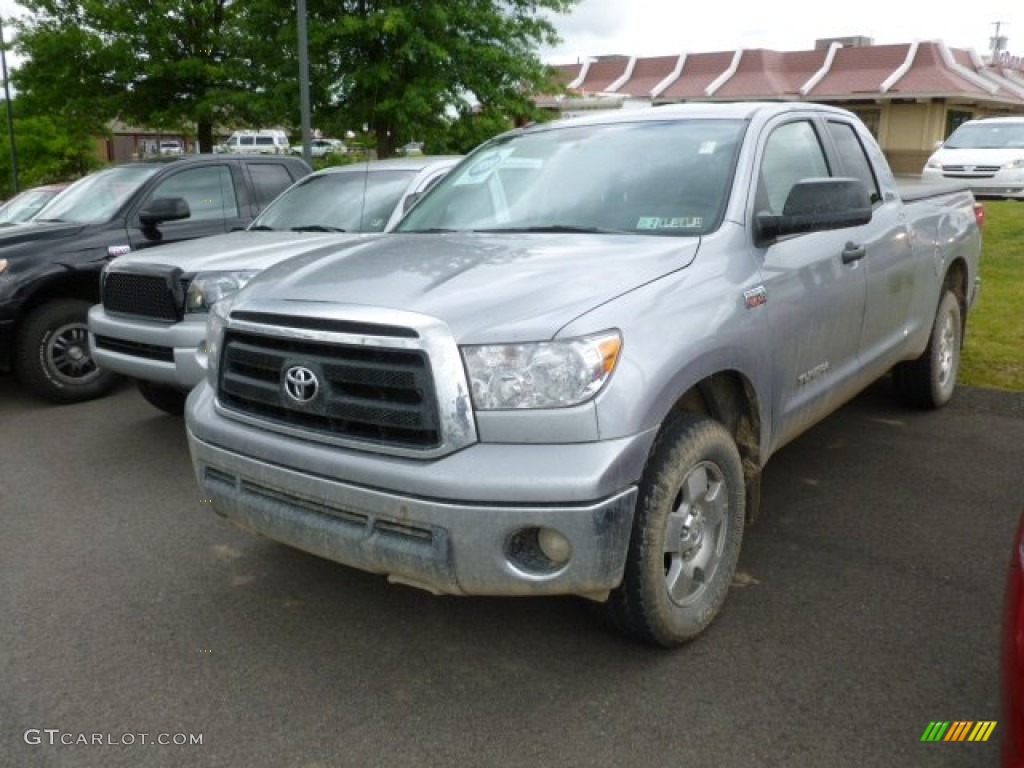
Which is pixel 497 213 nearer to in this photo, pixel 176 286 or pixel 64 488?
pixel 176 286

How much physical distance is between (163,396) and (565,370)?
423 centimetres

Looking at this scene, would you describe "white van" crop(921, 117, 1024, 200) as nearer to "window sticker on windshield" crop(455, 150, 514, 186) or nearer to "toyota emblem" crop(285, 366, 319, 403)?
"window sticker on windshield" crop(455, 150, 514, 186)

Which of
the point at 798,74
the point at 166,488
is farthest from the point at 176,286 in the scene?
the point at 798,74

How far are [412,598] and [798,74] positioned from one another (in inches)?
1406

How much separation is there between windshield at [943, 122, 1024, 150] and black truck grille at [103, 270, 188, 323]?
17.7 m

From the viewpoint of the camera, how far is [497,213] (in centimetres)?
402

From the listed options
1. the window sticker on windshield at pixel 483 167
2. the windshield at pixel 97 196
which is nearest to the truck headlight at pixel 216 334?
the window sticker on windshield at pixel 483 167

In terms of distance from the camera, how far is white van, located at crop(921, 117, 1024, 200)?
57.8ft

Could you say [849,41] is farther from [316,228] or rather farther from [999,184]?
[316,228]

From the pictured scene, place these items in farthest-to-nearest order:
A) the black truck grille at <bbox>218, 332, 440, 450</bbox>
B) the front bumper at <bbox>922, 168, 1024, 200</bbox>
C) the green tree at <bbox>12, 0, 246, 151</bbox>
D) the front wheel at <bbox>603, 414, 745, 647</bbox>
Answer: the front bumper at <bbox>922, 168, 1024, 200</bbox> → the green tree at <bbox>12, 0, 246, 151</bbox> → the front wheel at <bbox>603, 414, 745, 647</bbox> → the black truck grille at <bbox>218, 332, 440, 450</bbox>

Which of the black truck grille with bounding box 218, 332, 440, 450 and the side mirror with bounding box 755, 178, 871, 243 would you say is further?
the side mirror with bounding box 755, 178, 871, 243

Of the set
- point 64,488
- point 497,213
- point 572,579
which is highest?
point 497,213

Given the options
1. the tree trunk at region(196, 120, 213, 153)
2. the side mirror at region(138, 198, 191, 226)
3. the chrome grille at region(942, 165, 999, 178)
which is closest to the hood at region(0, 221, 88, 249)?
the side mirror at region(138, 198, 191, 226)

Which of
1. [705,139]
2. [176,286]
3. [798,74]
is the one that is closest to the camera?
[705,139]
